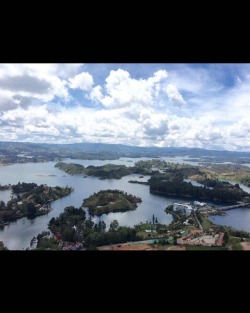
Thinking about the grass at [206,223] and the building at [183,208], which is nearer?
the grass at [206,223]

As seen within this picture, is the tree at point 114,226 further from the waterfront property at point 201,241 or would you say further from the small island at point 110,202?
the waterfront property at point 201,241

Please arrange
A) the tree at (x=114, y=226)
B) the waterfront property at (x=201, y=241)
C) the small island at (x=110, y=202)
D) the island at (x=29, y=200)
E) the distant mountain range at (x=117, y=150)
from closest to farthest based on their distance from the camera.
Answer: the waterfront property at (x=201, y=241)
the tree at (x=114, y=226)
the island at (x=29, y=200)
the small island at (x=110, y=202)
the distant mountain range at (x=117, y=150)

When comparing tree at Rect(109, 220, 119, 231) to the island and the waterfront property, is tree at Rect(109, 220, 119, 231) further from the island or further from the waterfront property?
the island

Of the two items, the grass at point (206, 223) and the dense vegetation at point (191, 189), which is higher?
the dense vegetation at point (191, 189)

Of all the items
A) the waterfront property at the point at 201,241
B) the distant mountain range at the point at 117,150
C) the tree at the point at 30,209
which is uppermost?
the distant mountain range at the point at 117,150

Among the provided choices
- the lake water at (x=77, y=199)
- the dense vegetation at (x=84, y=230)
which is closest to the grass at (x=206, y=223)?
the lake water at (x=77, y=199)

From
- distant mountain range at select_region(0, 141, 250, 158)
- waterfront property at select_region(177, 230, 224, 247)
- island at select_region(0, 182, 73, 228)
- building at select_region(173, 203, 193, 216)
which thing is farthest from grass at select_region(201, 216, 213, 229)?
distant mountain range at select_region(0, 141, 250, 158)
